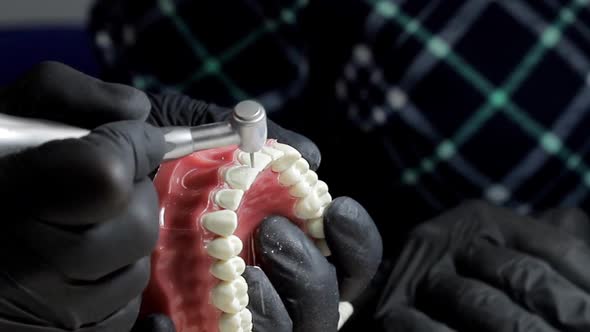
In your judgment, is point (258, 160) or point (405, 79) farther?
point (405, 79)

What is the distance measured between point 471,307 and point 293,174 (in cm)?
41

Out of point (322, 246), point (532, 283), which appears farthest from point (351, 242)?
point (532, 283)

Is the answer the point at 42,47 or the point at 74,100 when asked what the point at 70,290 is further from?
the point at 42,47

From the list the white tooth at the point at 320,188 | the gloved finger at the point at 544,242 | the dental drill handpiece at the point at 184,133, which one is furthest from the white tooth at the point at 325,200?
the gloved finger at the point at 544,242

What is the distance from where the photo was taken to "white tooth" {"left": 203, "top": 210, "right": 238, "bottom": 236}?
1.67ft

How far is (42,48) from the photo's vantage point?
1.15 m

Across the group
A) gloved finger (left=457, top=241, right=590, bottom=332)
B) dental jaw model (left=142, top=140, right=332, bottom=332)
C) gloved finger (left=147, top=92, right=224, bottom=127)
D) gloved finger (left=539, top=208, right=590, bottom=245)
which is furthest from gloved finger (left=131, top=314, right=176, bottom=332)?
gloved finger (left=539, top=208, right=590, bottom=245)

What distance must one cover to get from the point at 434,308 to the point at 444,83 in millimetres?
327

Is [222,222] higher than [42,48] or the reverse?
higher

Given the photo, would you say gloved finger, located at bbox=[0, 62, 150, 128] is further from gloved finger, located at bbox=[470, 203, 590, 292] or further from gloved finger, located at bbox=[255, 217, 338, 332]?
gloved finger, located at bbox=[470, 203, 590, 292]

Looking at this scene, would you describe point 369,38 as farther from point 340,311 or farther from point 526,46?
point 340,311

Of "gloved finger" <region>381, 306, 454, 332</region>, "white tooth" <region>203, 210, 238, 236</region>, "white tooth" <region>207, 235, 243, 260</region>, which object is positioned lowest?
"gloved finger" <region>381, 306, 454, 332</region>

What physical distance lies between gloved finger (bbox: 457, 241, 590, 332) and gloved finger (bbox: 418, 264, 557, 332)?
0.02 m

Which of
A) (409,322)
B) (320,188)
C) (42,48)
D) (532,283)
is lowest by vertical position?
(42,48)
